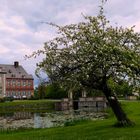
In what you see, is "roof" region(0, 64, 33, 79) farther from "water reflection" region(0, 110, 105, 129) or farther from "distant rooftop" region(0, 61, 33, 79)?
"water reflection" region(0, 110, 105, 129)

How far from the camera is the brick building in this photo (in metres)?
110

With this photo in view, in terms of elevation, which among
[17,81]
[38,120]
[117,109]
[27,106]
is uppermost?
[17,81]

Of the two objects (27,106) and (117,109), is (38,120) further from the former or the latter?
(27,106)

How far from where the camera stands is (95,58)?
19719 millimetres

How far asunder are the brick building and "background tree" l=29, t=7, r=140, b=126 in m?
86.6

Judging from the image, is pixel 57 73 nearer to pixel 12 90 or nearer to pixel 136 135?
pixel 136 135

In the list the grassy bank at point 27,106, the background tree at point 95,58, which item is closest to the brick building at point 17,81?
the grassy bank at point 27,106

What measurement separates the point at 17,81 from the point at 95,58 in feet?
309

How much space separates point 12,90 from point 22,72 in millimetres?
6334

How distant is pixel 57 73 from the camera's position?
20.8m

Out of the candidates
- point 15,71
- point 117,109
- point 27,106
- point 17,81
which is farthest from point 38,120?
point 17,81

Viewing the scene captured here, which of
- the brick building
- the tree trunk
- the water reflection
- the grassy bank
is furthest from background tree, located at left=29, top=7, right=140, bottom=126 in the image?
the brick building

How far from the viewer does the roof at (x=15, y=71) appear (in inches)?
4301

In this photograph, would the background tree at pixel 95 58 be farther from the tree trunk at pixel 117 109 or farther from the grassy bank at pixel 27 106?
the grassy bank at pixel 27 106
